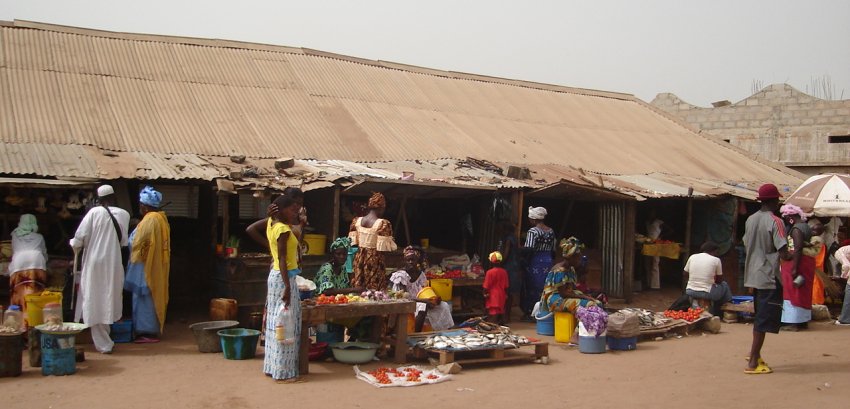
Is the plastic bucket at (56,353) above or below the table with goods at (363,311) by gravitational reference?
below

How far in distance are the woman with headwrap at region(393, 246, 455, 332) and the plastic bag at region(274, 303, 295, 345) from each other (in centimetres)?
237

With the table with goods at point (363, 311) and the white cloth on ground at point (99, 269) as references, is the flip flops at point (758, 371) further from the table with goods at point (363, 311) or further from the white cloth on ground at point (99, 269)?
the white cloth on ground at point (99, 269)

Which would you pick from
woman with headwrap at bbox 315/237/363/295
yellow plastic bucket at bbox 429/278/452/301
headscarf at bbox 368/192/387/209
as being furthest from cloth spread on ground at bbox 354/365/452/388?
yellow plastic bucket at bbox 429/278/452/301

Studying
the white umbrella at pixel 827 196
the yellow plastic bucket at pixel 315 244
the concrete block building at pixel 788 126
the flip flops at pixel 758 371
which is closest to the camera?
the flip flops at pixel 758 371

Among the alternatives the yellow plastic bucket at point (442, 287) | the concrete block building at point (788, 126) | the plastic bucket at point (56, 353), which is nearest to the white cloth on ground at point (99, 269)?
the plastic bucket at point (56, 353)

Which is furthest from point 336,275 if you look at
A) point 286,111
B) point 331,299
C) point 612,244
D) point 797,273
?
point 612,244

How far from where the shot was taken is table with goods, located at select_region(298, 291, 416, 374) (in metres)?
7.84

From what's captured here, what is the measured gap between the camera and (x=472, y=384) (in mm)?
7691

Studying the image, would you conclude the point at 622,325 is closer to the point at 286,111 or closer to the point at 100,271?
the point at 100,271

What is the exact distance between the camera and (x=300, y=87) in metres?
15.3

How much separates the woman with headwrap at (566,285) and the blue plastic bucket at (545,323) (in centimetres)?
42

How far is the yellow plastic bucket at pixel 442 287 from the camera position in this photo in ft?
37.0

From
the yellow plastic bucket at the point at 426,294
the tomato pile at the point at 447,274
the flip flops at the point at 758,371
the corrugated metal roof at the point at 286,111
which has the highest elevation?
the corrugated metal roof at the point at 286,111

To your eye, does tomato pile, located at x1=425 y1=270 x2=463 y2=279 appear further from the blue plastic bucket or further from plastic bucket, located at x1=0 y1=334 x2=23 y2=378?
plastic bucket, located at x1=0 y1=334 x2=23 y2=378
